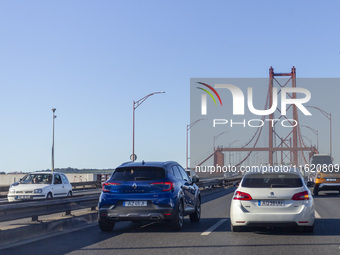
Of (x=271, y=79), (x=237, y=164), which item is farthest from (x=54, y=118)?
(x=237, y=164)

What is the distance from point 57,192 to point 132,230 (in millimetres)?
11874

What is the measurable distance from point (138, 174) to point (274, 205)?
10.1 ft

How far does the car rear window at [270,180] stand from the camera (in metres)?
12.0

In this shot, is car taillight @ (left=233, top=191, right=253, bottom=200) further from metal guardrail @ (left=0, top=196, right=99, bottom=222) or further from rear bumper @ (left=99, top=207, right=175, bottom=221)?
metal guardrail @ (left=0, top=196, right=99, bottom=222)

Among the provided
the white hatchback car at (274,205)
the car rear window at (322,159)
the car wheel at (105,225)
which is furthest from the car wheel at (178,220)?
the car rear window at (322,159)

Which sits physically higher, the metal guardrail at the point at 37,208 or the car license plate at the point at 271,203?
the car license plate at the point at 271,203

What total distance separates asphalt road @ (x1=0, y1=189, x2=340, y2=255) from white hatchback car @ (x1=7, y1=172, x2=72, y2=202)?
997cm

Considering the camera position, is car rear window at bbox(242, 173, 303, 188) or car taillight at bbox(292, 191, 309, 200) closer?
car taillight at bbox(292, 191, 309, 200)

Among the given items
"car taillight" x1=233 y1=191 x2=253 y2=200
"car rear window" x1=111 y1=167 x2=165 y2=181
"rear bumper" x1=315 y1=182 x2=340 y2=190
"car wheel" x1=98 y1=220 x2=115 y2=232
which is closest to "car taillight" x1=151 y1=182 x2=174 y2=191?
"car rear window" x1=111 y1=167 x2=165 y2=181

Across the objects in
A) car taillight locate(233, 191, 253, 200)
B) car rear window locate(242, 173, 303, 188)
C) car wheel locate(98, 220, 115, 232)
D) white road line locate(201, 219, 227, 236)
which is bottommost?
white road line locate(201, 219, 227, 236)

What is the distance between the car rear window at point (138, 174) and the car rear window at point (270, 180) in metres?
1.90

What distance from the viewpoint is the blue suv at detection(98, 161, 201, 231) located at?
12188 mm

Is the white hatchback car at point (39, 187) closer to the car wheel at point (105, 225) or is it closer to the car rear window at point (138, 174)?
the car wheel at point (105, 225)

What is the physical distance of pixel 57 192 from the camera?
24391 millimetres
